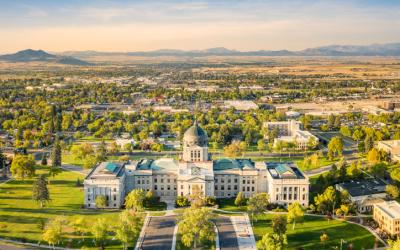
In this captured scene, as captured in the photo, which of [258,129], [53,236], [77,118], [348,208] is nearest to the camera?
[53,236]

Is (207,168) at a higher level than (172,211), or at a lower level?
higher

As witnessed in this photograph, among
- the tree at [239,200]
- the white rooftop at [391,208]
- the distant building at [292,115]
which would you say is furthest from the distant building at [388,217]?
the distant building at [292,115]

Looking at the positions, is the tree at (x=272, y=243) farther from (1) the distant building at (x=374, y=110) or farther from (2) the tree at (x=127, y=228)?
(1) the distant building at (x=374, y=110)

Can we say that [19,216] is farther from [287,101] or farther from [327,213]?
[287,101]

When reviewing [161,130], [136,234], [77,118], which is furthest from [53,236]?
[77,118]

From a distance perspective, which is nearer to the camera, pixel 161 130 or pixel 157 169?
pixel 157 169

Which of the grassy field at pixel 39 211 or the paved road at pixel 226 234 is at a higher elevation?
the grassy field at pixel 39 211

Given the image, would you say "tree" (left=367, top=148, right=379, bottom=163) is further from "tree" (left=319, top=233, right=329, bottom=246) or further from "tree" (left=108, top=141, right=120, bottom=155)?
"tree" (left=108, top=141, right=120, bottom=155)
